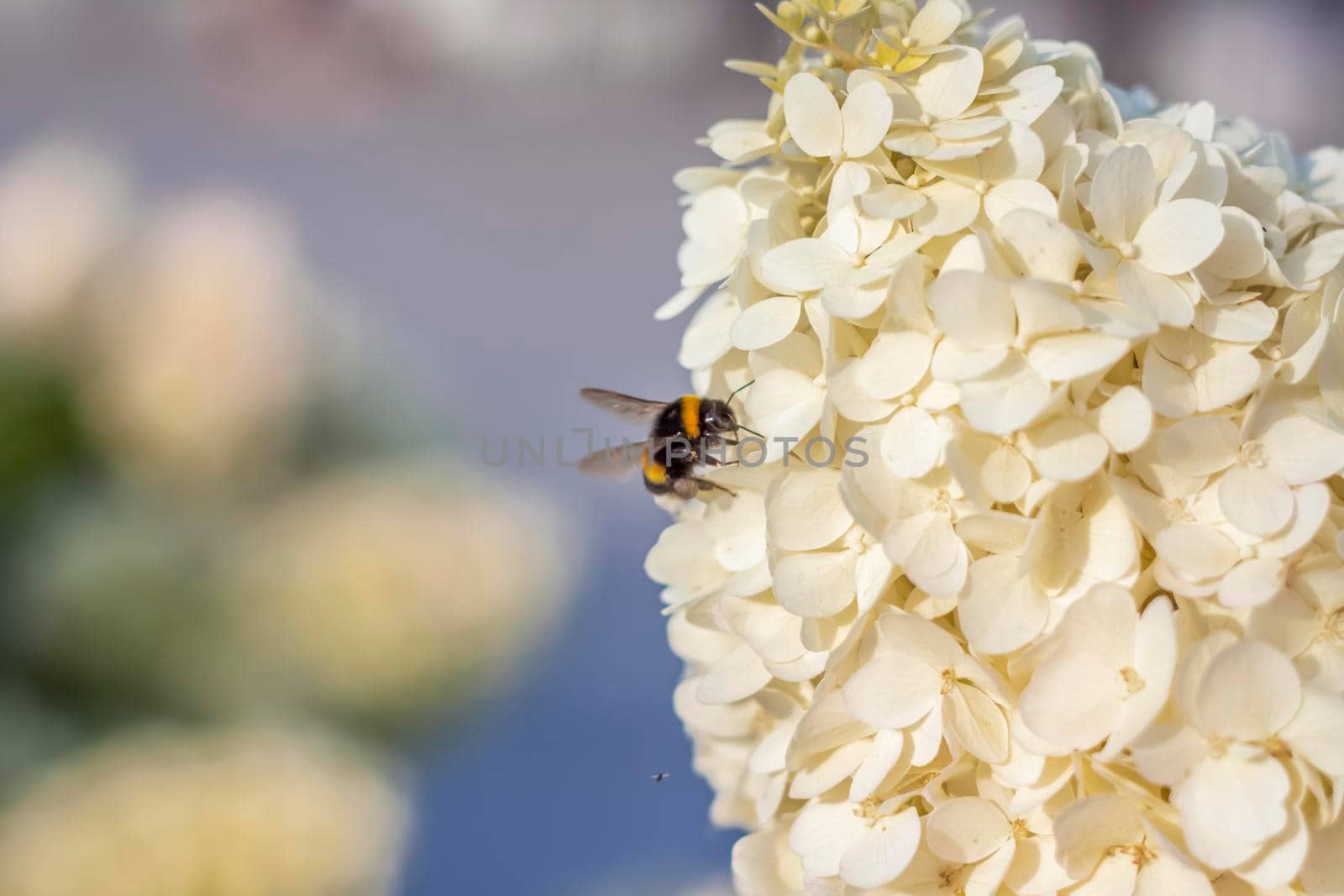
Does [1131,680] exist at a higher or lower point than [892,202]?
lower

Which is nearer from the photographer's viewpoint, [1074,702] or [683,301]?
[1074,702]

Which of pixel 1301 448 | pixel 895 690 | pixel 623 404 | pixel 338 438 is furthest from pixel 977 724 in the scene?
pixel 338 438

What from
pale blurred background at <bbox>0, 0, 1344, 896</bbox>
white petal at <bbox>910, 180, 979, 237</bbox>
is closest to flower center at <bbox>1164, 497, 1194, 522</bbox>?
white petal at <bbox>910, 180, 979, 237</bbox>

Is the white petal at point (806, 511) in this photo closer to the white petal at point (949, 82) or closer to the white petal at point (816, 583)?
the white petal at point (816, 583)

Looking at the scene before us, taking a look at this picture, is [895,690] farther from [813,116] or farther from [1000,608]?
[813,116]

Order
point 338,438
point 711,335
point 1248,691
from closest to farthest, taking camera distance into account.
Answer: point 1248,691
point 711,335
point 338,438

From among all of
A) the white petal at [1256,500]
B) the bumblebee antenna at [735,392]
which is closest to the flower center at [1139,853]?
the white petal at [1256,500]

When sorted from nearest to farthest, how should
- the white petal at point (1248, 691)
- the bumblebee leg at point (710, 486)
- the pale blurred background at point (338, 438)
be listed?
1. the white petal at point (1248, 691)
2. the bumblebee leg at point (710, 486)
3. the pale blurred background at point (338, 438)

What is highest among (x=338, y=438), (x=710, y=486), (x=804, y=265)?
(x=804, y=265)
